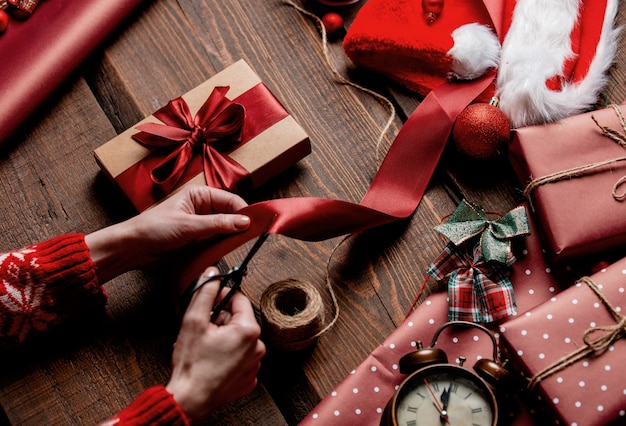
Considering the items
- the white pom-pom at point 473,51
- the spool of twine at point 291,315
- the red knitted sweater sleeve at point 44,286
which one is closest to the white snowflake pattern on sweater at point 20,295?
the red knitted sweater sleeve at point 44,286

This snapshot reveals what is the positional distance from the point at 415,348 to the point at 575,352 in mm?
243

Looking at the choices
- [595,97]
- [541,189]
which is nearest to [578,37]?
[595,97]

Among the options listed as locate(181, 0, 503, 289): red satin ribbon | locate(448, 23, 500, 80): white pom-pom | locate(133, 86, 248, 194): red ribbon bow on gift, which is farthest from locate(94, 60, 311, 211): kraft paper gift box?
locate(448, 23, 500, 80): white pom-pom

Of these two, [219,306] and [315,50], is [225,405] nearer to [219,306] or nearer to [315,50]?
[219,306]

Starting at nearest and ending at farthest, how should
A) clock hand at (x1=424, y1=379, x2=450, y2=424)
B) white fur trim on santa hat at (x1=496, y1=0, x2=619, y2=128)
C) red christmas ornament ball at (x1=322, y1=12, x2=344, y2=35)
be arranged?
clock hand at (x1=424, y1=379, x2=450, y2=424), white fur trim on santa hat at (x1=496, y1=0, x2=619, y2=128), red christmas ornament ball at (x1=322, y1=12, x2=344, y2=35)

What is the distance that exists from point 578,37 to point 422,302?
603mm

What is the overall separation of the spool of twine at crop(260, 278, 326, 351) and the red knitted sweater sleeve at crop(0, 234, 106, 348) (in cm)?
30

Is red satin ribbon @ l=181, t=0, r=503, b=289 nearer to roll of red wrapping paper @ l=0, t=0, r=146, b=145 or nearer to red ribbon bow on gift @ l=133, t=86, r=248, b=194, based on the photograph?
red ribbon bow on gift @ l=133, t=86, r=248, b=194

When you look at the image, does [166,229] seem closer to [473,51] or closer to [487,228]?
[487,228]

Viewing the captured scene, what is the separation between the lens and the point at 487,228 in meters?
1.05

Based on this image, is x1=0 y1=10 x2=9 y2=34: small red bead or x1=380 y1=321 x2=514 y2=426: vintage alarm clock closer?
x1=380 y1=321 x2=514 y2=426: vintage alarm clock

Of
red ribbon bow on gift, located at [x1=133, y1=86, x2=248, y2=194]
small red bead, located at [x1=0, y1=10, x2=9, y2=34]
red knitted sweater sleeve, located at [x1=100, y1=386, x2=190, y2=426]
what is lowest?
red knitted sweater sleeve, located at [x1=100, y1=386, x2=190, y2=426]

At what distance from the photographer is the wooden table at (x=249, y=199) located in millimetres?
1043

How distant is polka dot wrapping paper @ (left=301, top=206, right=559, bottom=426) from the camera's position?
3.25ft
